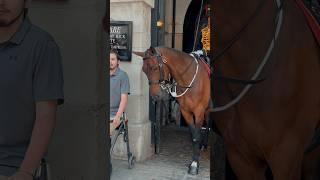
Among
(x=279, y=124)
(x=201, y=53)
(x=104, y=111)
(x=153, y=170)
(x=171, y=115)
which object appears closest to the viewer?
(x=279, y=124)

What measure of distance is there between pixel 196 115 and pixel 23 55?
19.3 ft

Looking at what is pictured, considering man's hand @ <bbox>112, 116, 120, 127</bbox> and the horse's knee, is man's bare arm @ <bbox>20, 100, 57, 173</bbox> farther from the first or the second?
the horse's knee

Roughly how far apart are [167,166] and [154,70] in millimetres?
1687

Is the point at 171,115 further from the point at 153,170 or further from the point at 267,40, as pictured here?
the point at 267,40

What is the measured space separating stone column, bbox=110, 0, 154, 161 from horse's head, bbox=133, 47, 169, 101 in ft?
1.74

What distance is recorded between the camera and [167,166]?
7.70 meters

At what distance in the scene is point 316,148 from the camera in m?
3.04

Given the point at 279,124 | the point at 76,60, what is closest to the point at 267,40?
the point at 279,124

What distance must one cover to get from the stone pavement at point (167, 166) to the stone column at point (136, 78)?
0.93ft

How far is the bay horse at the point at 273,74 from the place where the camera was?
9.17 ft

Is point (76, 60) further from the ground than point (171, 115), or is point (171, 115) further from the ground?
point (76, 60)

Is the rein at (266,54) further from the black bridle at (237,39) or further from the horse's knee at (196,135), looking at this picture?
the horse's knee at (196,135)

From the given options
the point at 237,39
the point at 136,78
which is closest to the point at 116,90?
the point at 136,78

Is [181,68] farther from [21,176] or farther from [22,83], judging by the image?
[21,176]
